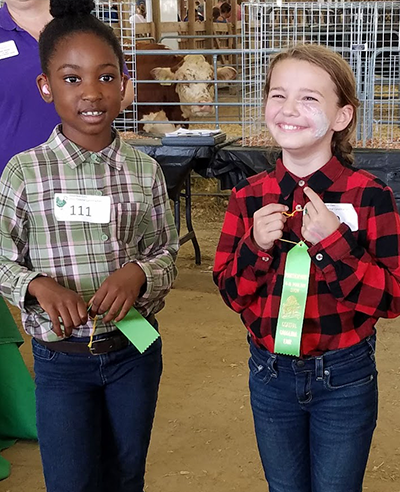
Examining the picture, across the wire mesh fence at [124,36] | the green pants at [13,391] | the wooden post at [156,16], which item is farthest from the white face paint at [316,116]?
the wooden post at [156,16]

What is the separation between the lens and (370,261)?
138cm

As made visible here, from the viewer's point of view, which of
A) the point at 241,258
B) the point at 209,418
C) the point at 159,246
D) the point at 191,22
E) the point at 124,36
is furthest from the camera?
the point at 191,22

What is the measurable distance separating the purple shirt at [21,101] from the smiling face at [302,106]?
92 cm

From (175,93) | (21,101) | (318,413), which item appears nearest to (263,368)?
(318,413)

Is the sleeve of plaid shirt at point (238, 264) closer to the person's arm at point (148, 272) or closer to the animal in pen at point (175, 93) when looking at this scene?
the person's arm at point (148, 272)

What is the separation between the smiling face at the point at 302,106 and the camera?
4.60ft

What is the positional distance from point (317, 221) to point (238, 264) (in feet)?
0.65

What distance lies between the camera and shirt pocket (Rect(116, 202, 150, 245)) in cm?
157

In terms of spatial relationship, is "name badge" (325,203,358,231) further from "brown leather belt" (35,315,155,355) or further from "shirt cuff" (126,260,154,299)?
"brown leather belt" (35,315,155,355)

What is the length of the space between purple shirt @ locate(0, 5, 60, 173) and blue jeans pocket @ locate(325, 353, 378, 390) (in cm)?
114

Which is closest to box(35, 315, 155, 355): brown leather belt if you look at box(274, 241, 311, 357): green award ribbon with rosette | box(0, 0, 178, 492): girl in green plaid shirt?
box(0, 0, 178, 492): girl in green plaid shirt

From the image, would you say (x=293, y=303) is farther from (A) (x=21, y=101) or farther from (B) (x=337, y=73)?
(A) (x=21, y=101)

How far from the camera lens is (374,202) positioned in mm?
1404

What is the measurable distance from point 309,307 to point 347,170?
0.28m
